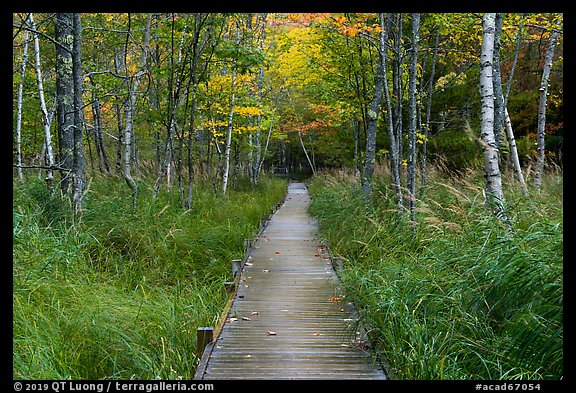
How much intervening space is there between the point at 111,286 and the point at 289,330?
7.07 feet

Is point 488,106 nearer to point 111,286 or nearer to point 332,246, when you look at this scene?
point 332,246

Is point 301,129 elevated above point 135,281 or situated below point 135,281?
above

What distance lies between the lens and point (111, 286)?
5.77 m

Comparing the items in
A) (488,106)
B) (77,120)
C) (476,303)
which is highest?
(488,106)

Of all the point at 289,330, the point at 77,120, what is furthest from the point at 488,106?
the point at 77,120

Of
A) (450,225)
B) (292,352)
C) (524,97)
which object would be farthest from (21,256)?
(524,97)

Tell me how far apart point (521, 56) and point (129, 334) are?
68.8 ft

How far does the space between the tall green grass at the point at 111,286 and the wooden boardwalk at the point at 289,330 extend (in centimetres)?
31

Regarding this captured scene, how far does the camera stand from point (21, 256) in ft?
16.8

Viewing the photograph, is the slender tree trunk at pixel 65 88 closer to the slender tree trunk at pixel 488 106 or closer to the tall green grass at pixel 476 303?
the tall green grass at pixel 476 303

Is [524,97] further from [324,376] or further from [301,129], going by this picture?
[324,376]

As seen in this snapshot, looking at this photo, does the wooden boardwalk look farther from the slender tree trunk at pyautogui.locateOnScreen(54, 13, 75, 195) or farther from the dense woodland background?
the slender tree trunk at pyautogui.locateOnScreen(54, 13, 75, 195)

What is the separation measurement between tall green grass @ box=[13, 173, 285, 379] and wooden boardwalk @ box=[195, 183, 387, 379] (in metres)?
0.31
